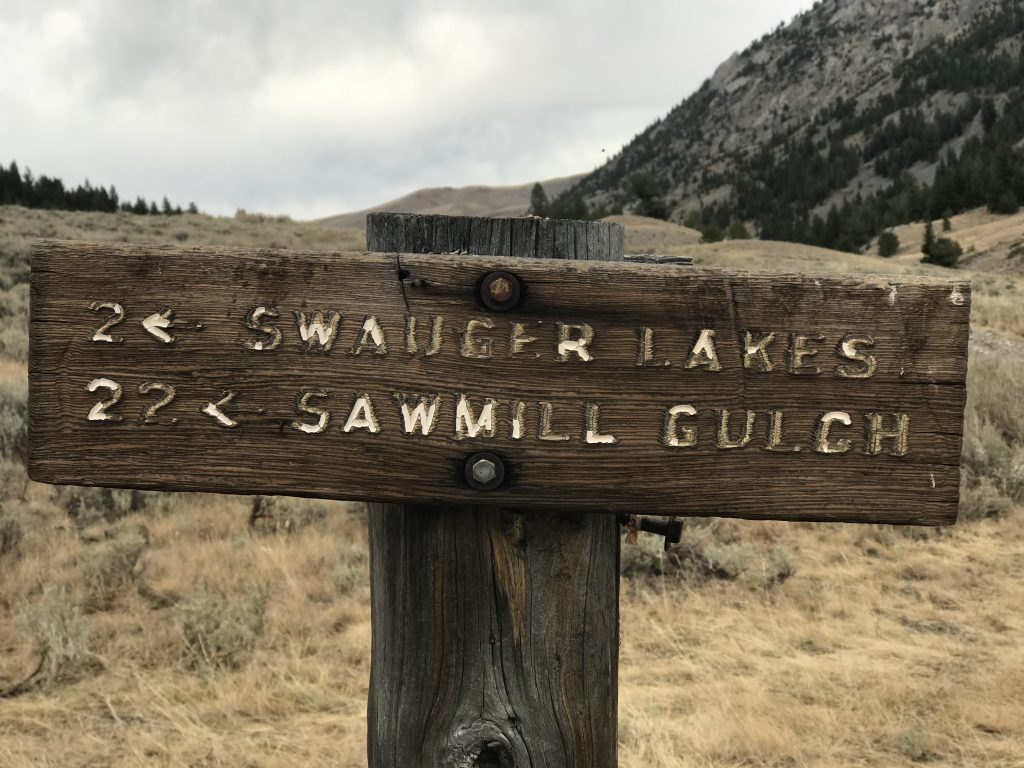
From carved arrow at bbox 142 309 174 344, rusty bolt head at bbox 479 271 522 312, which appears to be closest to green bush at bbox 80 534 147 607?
carved arrow at bbox 142 309 174 344

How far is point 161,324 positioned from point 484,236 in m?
0.58

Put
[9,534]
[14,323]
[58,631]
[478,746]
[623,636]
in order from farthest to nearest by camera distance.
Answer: [14,323], [9,534], [623,636], [58,631], [478,746]

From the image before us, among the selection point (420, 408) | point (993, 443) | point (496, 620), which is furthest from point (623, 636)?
point (993, 443)

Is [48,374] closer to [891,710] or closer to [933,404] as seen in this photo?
[933,404]

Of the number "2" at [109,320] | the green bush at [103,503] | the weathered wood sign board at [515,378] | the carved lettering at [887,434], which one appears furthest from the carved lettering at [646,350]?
the green bush at [103,503]

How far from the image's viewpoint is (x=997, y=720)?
327cm

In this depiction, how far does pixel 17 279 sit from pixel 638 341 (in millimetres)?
19100

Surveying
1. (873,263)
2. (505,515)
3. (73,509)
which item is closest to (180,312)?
(505,515)

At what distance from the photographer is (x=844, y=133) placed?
106 m

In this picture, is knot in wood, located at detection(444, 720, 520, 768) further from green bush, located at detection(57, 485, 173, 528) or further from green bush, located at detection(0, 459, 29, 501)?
green bush, located at detection(0, 459, 29, 501)

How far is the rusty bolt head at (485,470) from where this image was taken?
1.33 meters

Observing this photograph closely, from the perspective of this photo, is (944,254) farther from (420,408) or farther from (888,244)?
(420,408)

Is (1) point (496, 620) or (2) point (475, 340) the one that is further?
(1) point (496, 620)

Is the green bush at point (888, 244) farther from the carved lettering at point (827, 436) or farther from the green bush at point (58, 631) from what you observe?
the carved lettering at point (827, 436)
